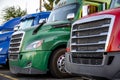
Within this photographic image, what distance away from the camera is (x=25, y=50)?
30.9 ft

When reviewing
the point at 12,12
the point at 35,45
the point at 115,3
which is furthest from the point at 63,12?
the point at 12,12

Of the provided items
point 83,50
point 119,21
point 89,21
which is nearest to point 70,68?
point 83,50

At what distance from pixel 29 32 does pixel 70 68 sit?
3.39 m

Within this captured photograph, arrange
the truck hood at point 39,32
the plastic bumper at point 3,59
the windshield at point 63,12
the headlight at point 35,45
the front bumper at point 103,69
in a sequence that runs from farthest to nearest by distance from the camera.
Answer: the plastic bumper at point 3,59
the windshield at point 63,12
the truck hood at point 39,32
the headlight at point 35,45
the front bumper at point 103,69

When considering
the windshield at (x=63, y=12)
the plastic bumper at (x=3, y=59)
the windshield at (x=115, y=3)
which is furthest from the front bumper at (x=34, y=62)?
the plastic bumper at (x=3, y=59)

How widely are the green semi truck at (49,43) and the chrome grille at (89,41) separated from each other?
2.13 meters

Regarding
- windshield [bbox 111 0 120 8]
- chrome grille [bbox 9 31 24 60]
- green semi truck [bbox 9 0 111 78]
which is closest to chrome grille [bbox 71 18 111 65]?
windshield [bbox 111 0 120 8]

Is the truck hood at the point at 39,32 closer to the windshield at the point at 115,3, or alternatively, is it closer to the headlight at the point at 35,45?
the headlight at the point at 35,45

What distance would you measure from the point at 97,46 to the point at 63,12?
14.2ft

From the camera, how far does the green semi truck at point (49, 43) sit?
8914 mm

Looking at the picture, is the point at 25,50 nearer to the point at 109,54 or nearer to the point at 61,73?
the point at 61,73

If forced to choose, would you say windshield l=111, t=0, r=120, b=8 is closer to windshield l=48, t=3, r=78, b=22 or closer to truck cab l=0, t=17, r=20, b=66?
windshield l=48, t=3, r=78, b=22

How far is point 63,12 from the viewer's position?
32.4 ft

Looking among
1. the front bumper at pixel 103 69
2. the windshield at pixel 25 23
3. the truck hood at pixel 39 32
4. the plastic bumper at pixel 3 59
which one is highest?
the windshield at pixel 25 23
